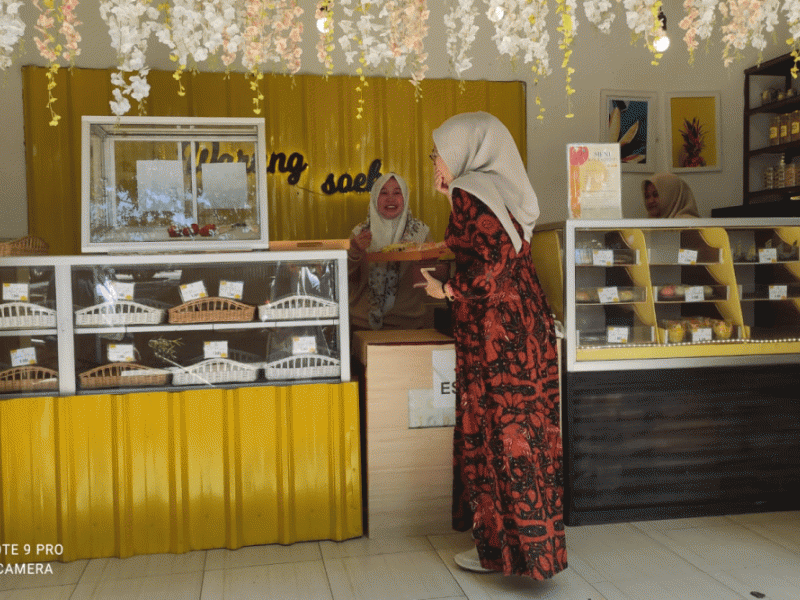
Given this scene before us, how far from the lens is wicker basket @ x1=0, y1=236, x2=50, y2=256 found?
2945 mm

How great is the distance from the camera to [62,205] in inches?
199

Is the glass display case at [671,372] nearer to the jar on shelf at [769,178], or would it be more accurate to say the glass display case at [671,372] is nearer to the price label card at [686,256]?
the price label card at [686,256]

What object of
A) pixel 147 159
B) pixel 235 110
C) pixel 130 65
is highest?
pixel 235 110

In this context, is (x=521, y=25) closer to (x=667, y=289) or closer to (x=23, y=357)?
(x=667, y=289)

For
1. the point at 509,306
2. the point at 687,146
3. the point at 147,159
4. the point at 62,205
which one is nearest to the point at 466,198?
the point at 509,306

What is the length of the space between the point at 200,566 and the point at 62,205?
10.8 feet

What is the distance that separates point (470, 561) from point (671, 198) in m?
3.23

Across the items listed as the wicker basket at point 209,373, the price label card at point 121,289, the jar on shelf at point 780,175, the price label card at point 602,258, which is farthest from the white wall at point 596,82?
the wicker basket at point 209,373

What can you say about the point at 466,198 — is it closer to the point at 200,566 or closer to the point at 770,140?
the point at 200,566

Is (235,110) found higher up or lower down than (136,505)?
higher up

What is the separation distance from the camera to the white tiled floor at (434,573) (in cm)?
262

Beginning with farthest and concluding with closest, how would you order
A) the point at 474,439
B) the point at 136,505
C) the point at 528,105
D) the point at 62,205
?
the point at 528,105 → the point at 62,205 → the point at 136,505 → the point at 474,439

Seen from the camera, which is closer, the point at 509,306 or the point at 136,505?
the point at 509,306

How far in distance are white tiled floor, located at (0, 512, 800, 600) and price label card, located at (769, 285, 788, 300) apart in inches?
A: 45.4
